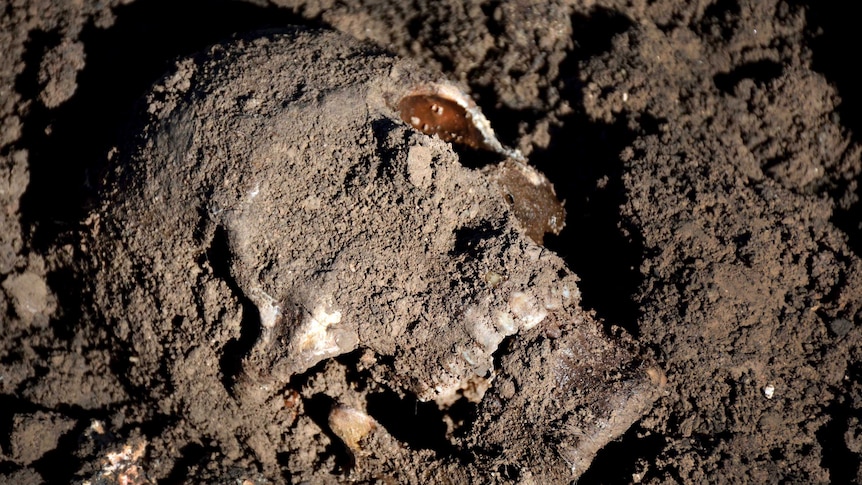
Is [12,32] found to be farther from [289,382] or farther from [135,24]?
[289,382]

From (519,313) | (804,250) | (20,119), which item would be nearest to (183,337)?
(519,313)

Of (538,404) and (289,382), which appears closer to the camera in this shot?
(538,404)

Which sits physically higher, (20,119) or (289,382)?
(20,119)

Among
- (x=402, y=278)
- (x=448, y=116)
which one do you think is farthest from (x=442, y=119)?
(x=402, y=278)

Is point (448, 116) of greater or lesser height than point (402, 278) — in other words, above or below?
above

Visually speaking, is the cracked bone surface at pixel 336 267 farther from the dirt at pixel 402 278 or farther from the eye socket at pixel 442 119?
the eye socket at pixel 442 119

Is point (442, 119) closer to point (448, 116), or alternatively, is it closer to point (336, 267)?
point (448, 116)

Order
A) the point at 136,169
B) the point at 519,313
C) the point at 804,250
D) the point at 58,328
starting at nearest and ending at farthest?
the point at 519,313 → the point at 136,169 → the point at 804,250 → the point at 58,328
